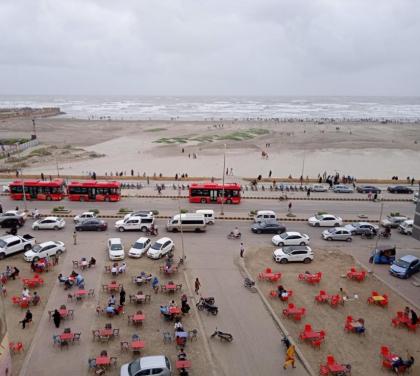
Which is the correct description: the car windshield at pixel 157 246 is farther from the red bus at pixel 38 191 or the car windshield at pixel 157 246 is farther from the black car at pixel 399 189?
the black car at pixel 399 189

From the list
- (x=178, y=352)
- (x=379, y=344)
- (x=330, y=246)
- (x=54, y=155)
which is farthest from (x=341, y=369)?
(x=54, y=155)

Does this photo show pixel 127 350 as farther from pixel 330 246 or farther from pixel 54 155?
pixel 54 155

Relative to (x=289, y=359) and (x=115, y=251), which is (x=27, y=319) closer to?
(x=115, y=251)

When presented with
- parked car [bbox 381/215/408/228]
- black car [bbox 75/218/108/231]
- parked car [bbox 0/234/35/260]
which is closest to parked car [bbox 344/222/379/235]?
parked car [bbox 381/215/408/228]

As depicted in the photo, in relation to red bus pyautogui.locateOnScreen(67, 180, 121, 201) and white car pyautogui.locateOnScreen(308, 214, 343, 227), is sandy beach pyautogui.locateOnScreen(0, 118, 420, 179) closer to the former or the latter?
red bus pyautogui.locateOnScreen(67, 180, 121, 201)

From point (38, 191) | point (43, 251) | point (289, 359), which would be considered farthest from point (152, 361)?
point (38, 191)

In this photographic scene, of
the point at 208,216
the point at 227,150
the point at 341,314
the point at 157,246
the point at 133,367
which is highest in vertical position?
the point at 133,367

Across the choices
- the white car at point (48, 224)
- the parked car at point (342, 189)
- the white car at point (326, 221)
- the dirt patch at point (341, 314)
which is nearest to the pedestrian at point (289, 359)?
the dirt patch at point (341, 314)

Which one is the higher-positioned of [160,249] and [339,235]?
[160,249]
